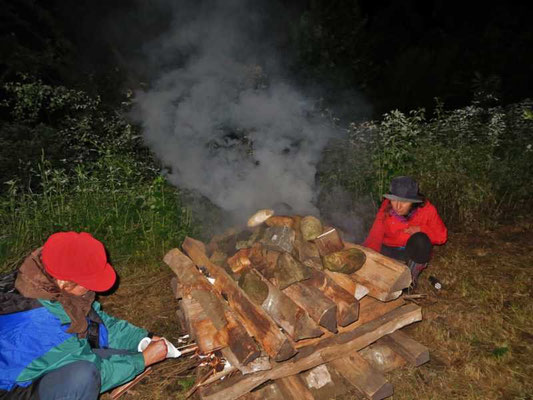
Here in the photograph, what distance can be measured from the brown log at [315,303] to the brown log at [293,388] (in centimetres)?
45

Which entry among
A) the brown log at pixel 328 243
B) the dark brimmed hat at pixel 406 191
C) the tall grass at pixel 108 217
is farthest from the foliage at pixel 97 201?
the dark brimmed hat at pixel 406 191

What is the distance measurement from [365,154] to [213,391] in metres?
4.26

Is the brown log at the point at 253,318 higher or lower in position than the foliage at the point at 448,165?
higher

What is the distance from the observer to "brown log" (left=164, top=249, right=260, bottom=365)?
8.01 feet

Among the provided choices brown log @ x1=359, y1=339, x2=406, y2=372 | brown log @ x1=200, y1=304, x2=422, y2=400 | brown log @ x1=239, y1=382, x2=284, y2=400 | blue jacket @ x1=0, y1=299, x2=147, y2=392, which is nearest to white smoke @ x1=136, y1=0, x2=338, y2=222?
brown log @ x1=200, y1=304, x2=422, y2=400

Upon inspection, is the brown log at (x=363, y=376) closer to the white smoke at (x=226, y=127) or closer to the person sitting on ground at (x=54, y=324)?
the white smoke at (x=226, y=127)

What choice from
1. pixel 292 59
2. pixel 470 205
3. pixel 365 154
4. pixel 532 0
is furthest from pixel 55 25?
pixel 532 0

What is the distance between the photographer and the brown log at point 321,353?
2.41 m

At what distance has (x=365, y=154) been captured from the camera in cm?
566

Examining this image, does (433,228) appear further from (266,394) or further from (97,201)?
(97,201)

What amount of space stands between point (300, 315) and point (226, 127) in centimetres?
281

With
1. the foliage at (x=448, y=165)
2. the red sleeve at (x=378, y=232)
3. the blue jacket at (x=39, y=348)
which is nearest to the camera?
the blue jacket at (x=39, y=348)

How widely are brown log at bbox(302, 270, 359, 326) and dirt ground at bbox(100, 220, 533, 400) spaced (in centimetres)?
67

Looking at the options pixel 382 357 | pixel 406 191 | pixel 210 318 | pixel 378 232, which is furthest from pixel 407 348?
pixel 210 318
